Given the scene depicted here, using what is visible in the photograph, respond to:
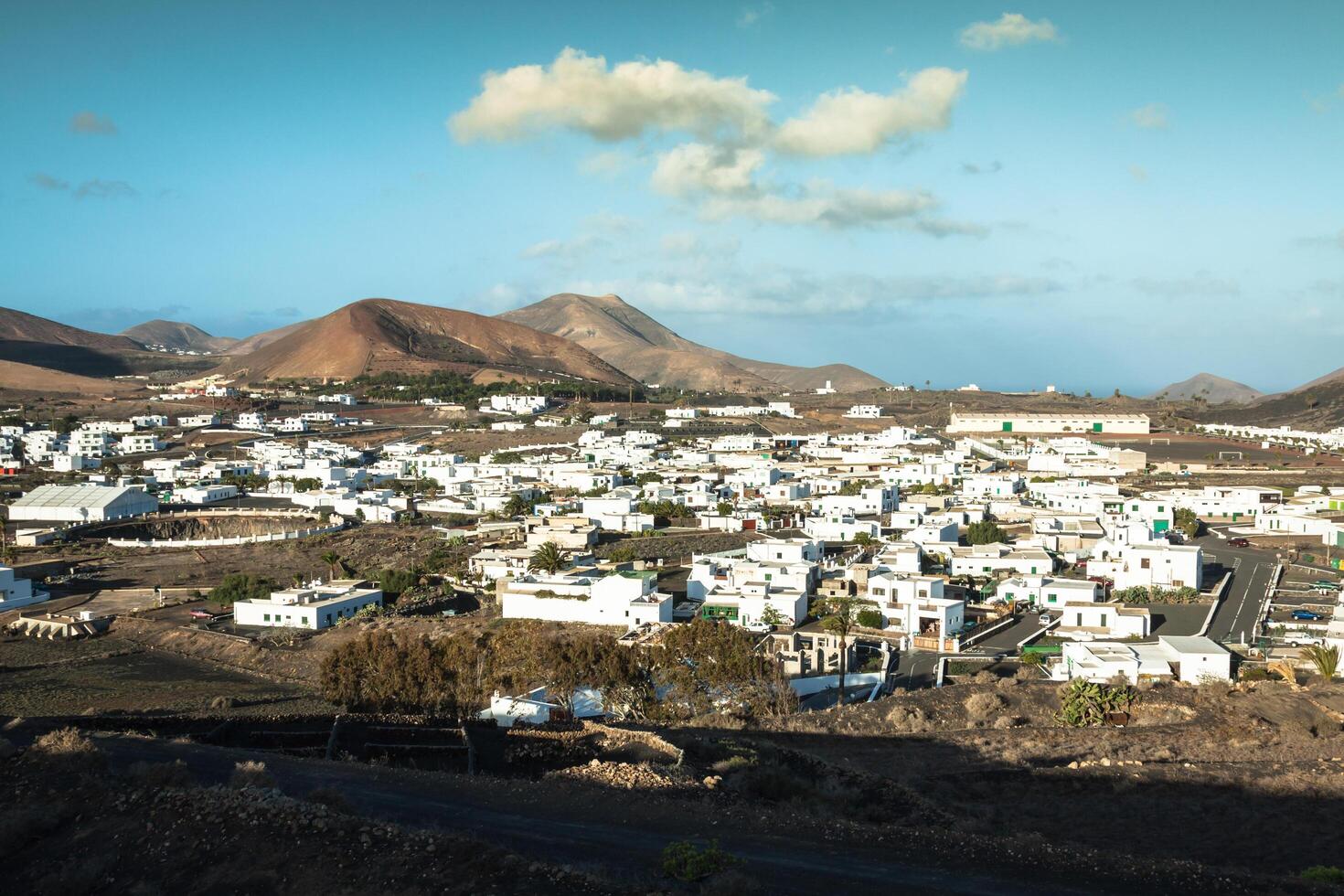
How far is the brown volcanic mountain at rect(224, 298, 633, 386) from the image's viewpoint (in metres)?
90.4

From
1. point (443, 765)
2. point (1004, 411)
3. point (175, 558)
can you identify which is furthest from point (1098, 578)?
point (1004, 411)

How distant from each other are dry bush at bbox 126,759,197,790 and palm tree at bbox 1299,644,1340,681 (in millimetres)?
13380

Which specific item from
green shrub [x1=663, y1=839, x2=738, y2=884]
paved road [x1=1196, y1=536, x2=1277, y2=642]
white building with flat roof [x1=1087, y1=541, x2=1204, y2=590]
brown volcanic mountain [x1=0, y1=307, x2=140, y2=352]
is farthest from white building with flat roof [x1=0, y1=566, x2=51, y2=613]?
brown volcanic mountain [x1=0, y1=307, x2=140, y2=352]

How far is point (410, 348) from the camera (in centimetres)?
9894

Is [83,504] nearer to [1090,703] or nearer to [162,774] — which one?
[162,774]

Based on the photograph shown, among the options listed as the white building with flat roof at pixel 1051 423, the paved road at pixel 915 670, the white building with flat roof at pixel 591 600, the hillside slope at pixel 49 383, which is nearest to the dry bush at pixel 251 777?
the paved road at pixel 915 670

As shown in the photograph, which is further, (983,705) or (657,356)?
(657,356)

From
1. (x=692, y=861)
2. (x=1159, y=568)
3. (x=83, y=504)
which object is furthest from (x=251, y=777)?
(x=83, y=504)

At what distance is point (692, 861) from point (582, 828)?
1226 millimetres

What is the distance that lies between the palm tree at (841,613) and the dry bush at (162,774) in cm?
984

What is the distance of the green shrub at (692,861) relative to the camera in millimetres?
5809

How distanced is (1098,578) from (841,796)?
566 inches

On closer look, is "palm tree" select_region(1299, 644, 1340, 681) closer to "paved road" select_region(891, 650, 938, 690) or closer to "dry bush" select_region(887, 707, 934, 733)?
"paved road" select_region(891, 650, 938, 690)

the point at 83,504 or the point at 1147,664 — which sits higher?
the point at 1147,664
